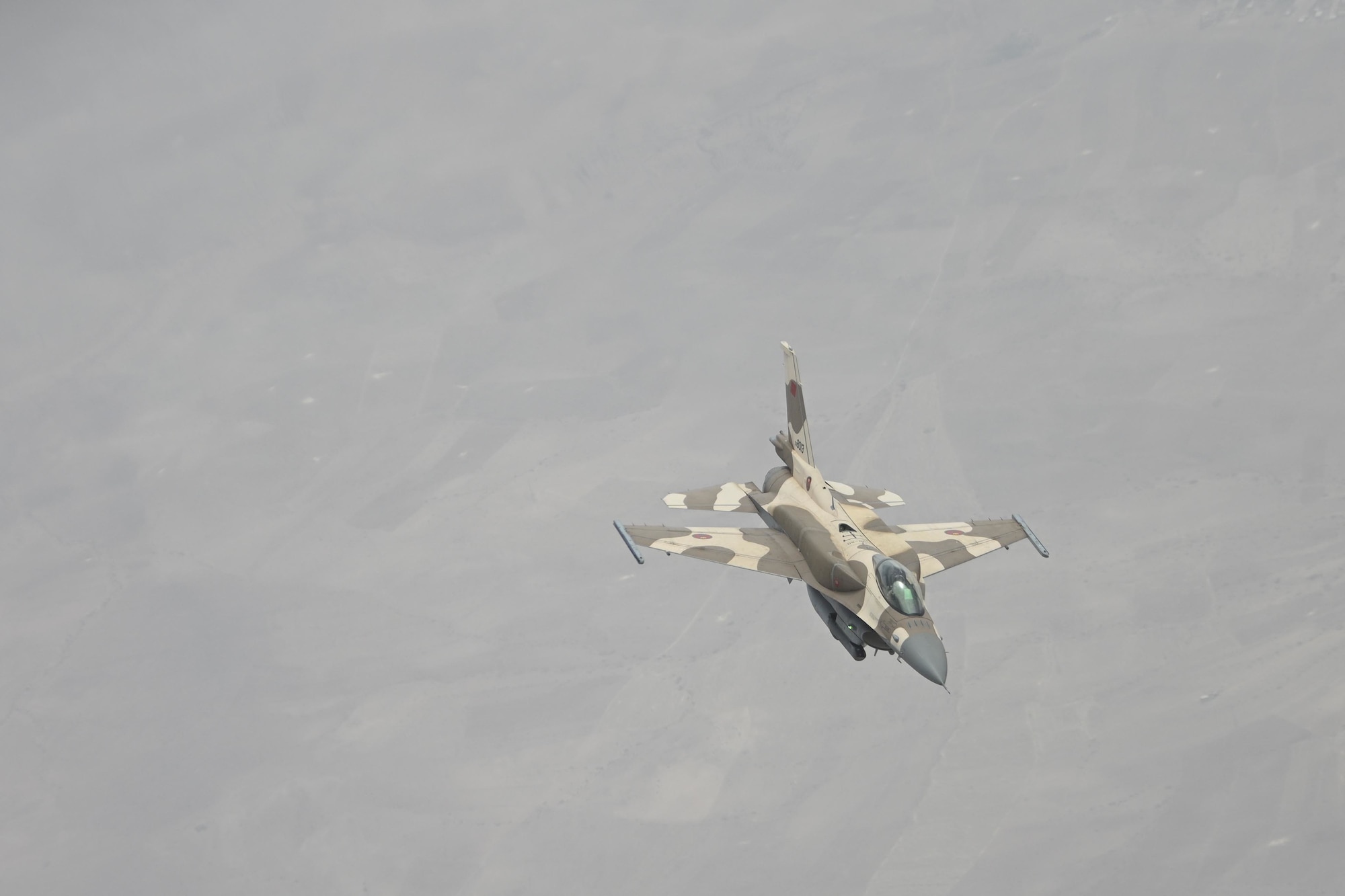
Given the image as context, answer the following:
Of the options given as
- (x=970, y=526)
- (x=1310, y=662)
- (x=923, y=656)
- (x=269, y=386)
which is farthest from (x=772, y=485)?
(x=269, y=386)

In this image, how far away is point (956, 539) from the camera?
290 ft

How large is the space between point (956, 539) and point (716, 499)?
1497 cm

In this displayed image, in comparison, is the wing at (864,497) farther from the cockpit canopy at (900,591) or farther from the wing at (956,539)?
the cockpit canopy at (900,591)

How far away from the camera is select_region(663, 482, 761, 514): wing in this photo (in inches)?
3679

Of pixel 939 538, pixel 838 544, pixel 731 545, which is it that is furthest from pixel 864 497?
pixel 731 545

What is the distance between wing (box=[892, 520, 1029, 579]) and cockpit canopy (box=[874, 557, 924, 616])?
6330mm

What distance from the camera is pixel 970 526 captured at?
89438mm

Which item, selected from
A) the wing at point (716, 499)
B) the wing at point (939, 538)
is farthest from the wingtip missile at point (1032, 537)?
the wing at point (716, 499)

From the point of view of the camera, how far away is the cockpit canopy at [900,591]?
78.1 metres

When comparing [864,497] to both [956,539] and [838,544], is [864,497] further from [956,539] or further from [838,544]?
[838,544]

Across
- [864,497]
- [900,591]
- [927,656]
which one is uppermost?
[900,591]

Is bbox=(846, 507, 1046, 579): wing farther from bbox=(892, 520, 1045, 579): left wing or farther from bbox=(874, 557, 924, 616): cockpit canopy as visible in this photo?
bbox=(874, 557, 924, 616): cockpit canopy

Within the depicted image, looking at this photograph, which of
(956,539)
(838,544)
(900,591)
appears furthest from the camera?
(956,539)

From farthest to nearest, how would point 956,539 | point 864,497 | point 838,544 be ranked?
point 864,497 → point 956,539 → point 838,544
